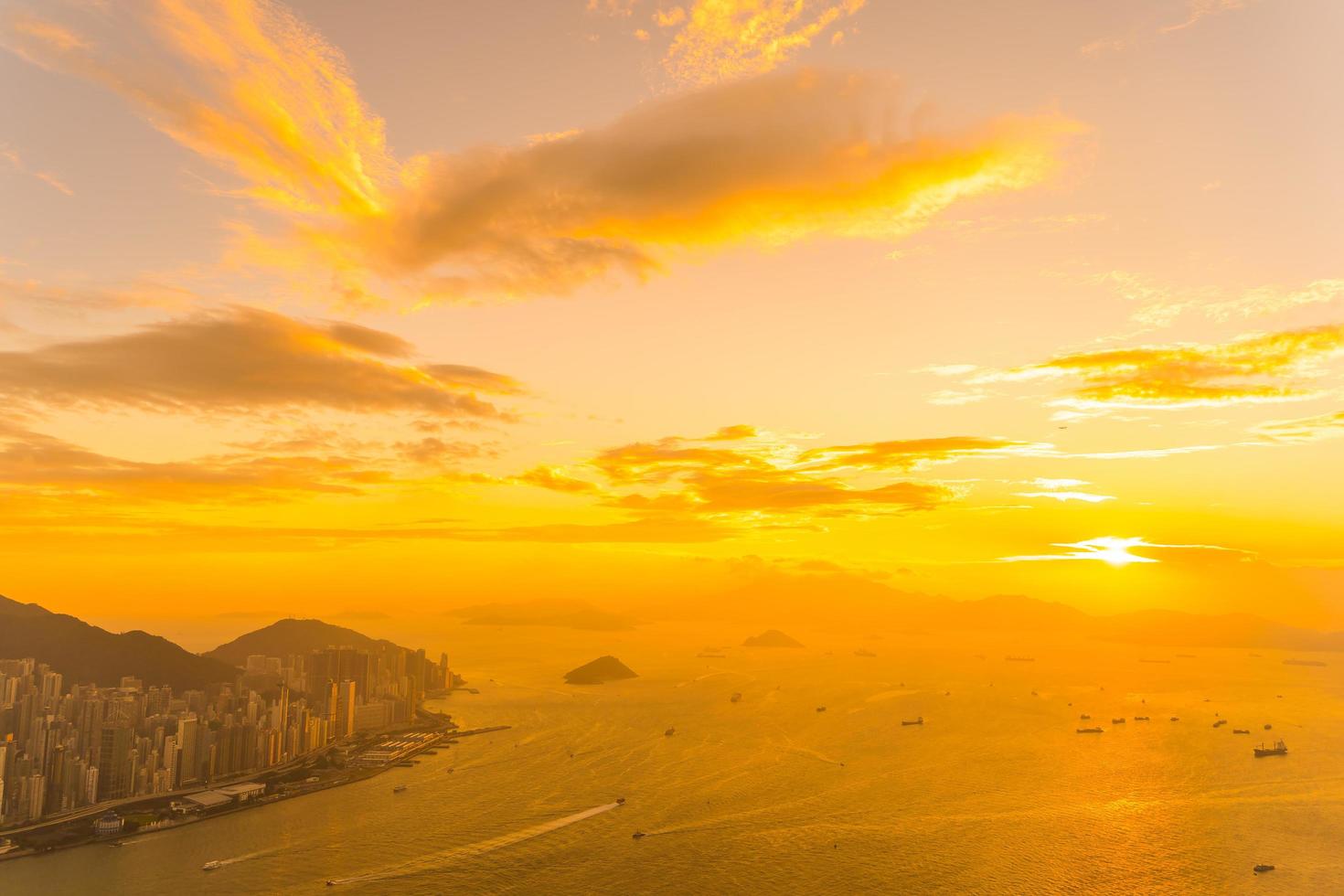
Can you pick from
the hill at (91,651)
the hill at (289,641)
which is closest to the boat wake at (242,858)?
the hill at (91,651)

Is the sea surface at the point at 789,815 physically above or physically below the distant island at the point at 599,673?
below

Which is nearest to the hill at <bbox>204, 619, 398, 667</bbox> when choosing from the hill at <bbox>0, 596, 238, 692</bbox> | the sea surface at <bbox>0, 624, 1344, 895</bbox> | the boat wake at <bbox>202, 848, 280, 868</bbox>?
the hill at <bbox>0, 596, 238, 692</bbox>

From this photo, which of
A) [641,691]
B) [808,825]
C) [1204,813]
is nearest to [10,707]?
[808,825]

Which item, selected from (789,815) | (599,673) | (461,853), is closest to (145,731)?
(461,853)

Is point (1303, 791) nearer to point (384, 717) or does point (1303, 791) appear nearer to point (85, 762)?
point (384, 717)

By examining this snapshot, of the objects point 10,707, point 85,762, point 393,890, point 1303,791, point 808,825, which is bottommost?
point 1303,791

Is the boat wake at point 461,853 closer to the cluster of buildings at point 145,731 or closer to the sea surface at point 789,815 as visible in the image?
the sea surface at point 789,815
